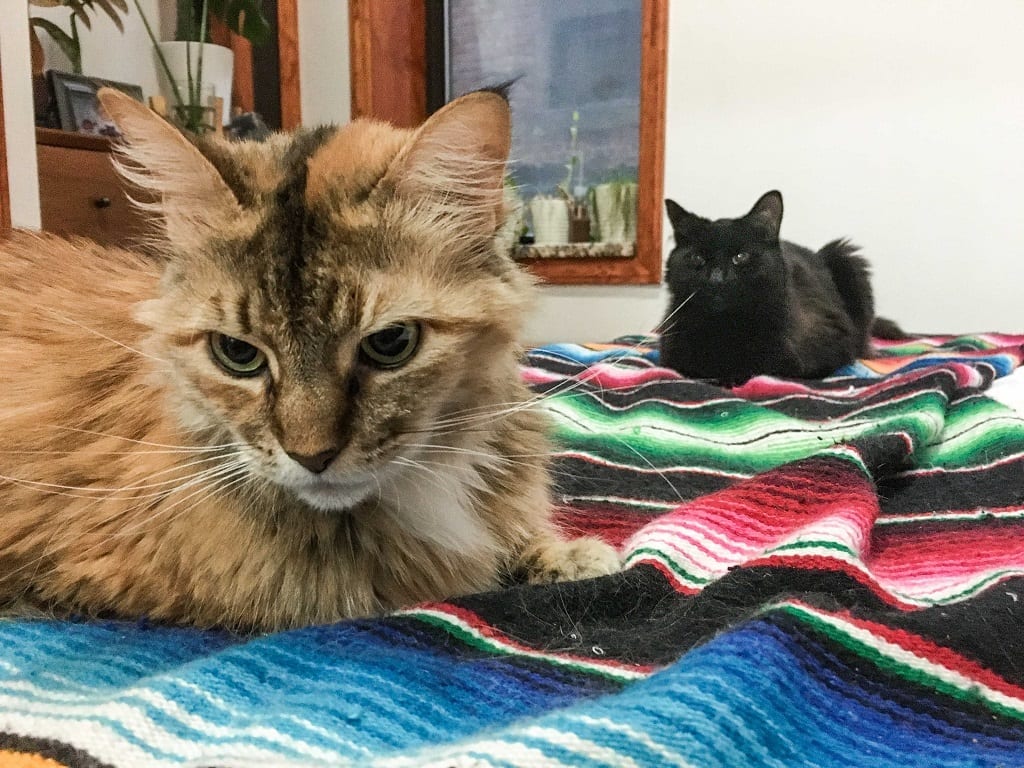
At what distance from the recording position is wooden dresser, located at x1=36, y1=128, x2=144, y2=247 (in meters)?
2.38

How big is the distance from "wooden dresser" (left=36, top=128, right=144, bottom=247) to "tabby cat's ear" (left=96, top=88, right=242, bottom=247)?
1.65 metres

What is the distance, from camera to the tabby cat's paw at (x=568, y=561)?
36.4 inches

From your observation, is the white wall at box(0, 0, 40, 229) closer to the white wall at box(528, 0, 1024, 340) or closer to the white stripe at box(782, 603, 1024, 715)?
the white stripe at box(782, 603, 1024, 715)

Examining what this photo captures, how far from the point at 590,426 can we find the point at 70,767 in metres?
1.20

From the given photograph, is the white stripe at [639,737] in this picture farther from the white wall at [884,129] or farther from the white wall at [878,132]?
the white wall at [884,129]

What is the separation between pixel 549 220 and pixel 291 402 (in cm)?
347

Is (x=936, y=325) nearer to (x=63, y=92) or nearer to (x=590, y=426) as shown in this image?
(x=590, y=426)

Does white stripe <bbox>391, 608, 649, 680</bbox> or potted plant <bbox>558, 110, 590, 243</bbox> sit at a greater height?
potted plant <bbox>558, 110, 590, 243</bbox>

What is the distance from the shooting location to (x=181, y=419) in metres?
0.88

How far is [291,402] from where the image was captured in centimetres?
74

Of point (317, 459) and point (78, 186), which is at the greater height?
point (78, 186)

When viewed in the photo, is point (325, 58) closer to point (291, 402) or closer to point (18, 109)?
point (18, 109)

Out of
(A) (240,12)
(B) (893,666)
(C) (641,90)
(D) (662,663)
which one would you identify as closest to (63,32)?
(A) (240,12)

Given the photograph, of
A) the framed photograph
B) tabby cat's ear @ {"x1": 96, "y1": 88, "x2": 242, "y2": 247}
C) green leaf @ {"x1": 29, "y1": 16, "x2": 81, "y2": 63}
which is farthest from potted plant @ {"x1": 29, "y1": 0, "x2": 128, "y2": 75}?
tabby cat's ear @ {"x1": 96, "y1": 88, "x2": 242, "y2": 247}
